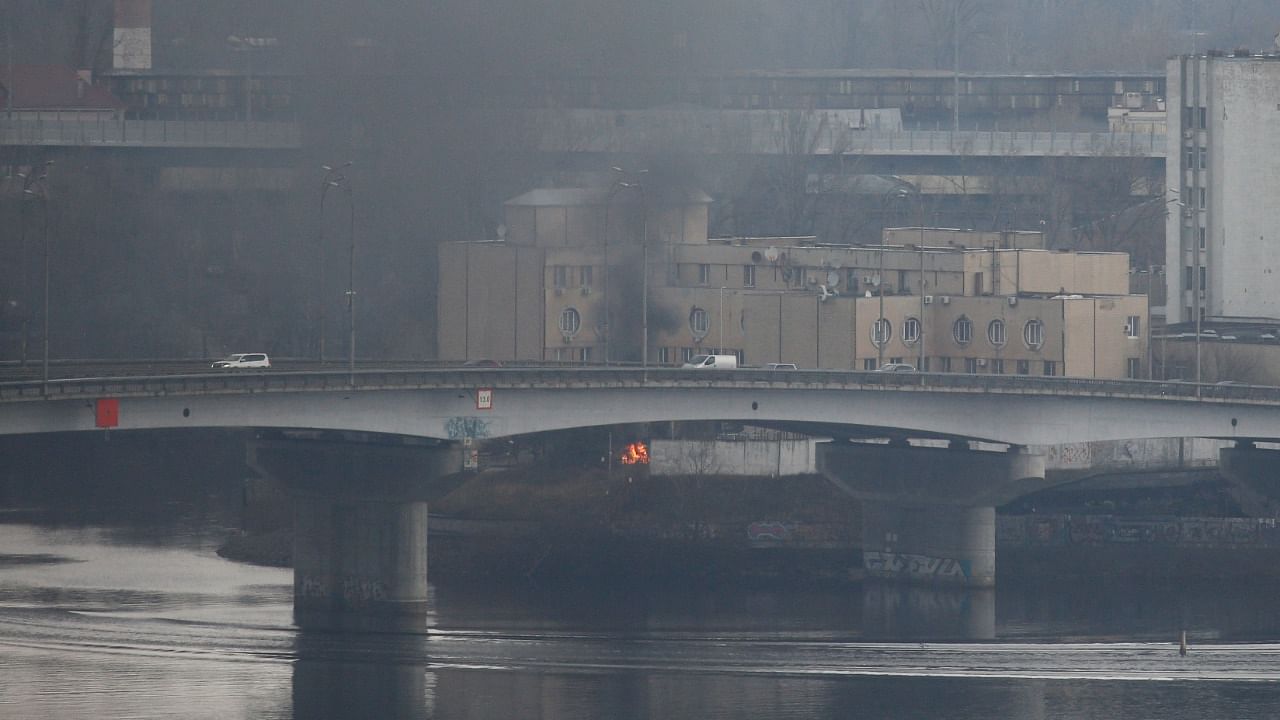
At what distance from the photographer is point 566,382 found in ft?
180

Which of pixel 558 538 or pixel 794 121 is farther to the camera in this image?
pixel 794 121

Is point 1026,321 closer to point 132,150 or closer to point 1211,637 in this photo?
point 1211,637

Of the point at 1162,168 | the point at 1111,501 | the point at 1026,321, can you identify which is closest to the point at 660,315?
the point at 1026,321

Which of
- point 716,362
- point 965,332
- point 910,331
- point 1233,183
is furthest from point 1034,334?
point 716,362

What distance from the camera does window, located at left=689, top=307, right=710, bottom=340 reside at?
76125mm

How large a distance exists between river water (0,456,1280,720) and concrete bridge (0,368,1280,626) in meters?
1.76

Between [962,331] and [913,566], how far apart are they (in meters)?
13.9

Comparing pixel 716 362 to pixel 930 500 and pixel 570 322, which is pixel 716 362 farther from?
pixel 570 322

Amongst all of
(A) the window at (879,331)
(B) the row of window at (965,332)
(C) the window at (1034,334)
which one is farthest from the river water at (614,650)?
(A) the window at (879,331)

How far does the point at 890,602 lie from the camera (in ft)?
193

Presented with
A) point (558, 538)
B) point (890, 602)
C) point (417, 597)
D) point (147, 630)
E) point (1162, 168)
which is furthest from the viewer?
point (1162, 168)

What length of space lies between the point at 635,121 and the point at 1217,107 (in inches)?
934

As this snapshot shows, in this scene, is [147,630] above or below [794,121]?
below

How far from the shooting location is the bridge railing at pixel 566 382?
4769cm
